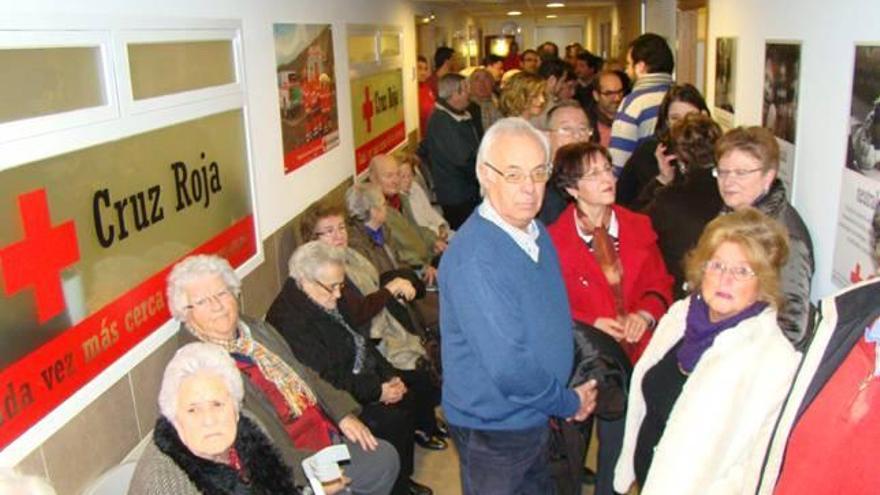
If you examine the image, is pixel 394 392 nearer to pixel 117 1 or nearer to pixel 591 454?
pixel 591 454

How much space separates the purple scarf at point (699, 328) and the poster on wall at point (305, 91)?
7.69 ft

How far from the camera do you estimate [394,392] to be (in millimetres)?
3324

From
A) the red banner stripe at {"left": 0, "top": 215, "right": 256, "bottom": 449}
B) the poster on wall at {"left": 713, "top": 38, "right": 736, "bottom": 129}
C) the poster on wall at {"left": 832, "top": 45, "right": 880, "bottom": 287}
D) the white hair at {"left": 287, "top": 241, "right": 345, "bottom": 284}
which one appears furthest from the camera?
the poster on wall at {"left": 713, "top": 38, "right": 736, "bottom": 129}

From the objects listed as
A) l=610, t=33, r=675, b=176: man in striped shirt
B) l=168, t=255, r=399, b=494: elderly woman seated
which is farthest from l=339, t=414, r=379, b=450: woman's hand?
l=610, t=33, r=675, b=176: man in striped shirt

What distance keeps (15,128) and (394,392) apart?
1.95 metres

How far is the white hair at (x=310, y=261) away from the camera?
3070 millimetres

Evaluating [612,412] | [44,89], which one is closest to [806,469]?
[612,412]

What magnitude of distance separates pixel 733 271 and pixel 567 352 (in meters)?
0.49

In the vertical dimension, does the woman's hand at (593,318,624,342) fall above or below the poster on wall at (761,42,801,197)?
below

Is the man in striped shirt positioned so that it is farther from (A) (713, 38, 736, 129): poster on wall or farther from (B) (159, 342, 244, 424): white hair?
(B) (159, 342, 244, 424): white hair

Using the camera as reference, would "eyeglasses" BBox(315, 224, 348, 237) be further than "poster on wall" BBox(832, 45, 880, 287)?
Yes

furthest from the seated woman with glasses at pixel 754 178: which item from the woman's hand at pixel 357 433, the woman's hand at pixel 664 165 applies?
the woman's hand at pixel 357 433

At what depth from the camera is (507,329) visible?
72.0 inches

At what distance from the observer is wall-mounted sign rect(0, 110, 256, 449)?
182 cm
